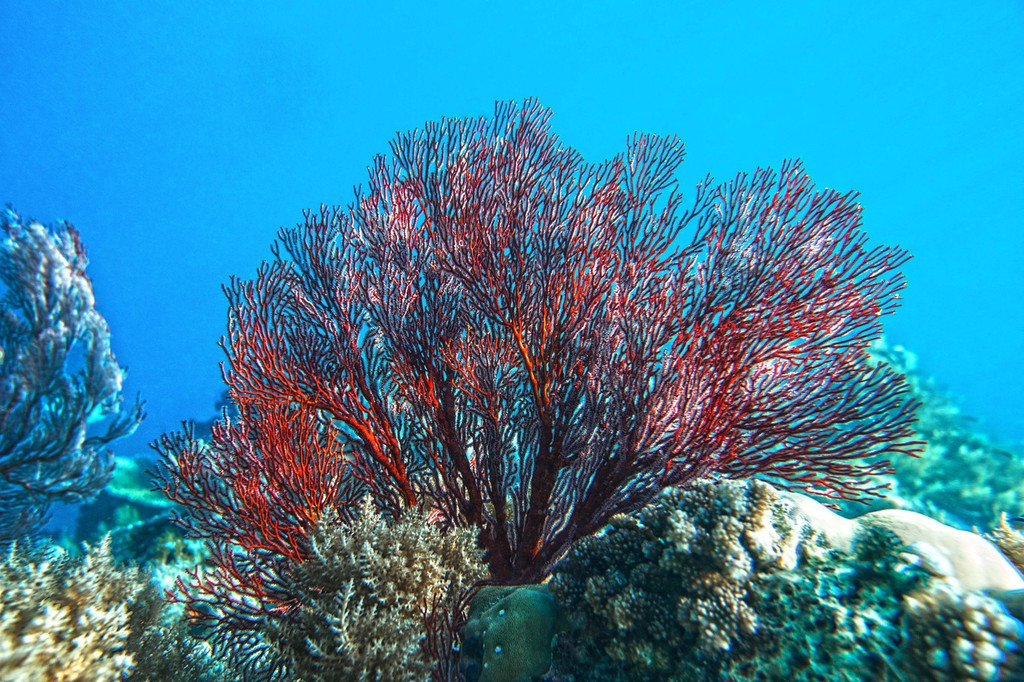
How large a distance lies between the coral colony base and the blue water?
3992 centimetres

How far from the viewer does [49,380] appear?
7969 mm

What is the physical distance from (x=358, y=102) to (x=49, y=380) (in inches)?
2365

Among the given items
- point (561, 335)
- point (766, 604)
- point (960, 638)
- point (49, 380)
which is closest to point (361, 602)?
point (561, 335)

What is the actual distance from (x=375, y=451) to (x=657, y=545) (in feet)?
7.34

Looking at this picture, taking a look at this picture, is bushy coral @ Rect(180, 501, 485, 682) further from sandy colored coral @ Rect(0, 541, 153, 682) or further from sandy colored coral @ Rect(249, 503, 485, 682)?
sandy colored coral @ Rect(0, 541, 153, 682)

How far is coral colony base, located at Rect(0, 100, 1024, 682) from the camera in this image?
2588 millimetres

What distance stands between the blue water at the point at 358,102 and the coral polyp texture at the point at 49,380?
32394 millimetres

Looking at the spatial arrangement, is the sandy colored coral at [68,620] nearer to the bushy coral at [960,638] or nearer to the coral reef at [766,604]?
the coral reef at [766,604]

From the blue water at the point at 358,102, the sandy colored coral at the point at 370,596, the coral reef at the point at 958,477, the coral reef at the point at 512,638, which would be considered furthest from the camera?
the blue water at the point at 358,102

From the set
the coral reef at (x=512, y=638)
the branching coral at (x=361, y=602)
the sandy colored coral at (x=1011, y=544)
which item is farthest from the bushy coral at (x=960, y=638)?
the branching coral at (x=361, y=602)

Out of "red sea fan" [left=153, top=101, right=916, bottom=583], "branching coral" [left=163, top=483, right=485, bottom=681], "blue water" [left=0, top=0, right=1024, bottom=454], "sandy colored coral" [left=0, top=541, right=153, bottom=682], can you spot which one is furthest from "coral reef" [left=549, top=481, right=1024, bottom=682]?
"blue water" [left=0, top=0, right=1024, bottom=454]

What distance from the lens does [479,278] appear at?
3.71 metres

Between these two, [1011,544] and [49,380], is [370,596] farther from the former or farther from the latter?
[49,380]

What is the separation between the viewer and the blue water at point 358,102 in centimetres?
4566
